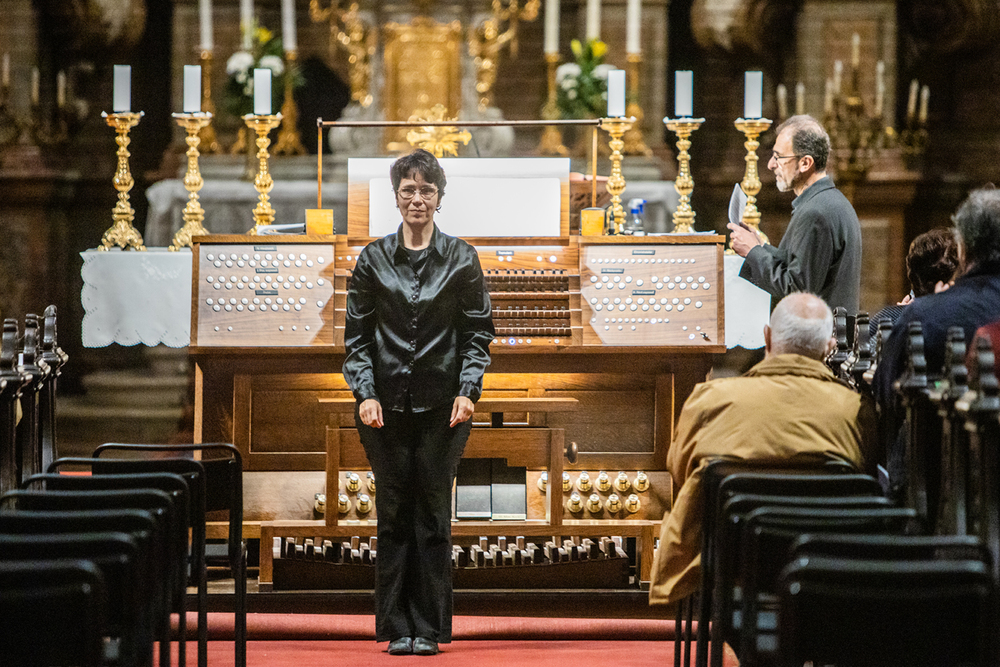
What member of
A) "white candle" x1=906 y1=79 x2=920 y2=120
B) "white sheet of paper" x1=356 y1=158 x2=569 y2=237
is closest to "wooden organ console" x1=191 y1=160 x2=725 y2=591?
"white sheet of paper" x1=356 y1=158 x2=569 y2=237

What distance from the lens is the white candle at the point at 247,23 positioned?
8.98 meters

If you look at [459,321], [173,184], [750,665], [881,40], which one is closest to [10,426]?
[459,321]

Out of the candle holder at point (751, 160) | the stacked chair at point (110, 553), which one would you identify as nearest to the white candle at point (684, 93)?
the candle holder at point (751, 160)

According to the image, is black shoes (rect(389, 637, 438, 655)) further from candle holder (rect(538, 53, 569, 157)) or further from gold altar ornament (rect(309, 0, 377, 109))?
gold altar ornament (rect(309, 0, 377, 109))

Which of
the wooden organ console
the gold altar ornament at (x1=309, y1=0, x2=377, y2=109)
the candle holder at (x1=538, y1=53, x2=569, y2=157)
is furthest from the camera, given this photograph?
the gold altar ornament at (x1=309, y1=0, x2=377, y2=109)

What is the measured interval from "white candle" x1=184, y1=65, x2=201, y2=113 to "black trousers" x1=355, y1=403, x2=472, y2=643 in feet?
8.08

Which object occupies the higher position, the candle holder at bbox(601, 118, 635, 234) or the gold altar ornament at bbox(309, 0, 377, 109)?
the gold altar ornament at bbox(309, 0, 377, 109)

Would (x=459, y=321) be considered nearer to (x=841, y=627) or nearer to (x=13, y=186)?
(x=841, y=627)

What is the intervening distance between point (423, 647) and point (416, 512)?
45cm

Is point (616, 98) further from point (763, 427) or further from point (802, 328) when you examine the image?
point (763, 427)

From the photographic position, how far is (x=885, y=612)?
2.35 m

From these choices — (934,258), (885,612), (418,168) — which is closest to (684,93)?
(934,258)

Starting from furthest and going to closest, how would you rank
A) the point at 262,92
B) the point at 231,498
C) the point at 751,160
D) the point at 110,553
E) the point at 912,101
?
1. the point at 912,101
2. the point at 751,160
3. the point at 262,92
4. the point at 231,498
5. the point at 110,553

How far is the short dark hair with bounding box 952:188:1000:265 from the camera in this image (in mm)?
3504
